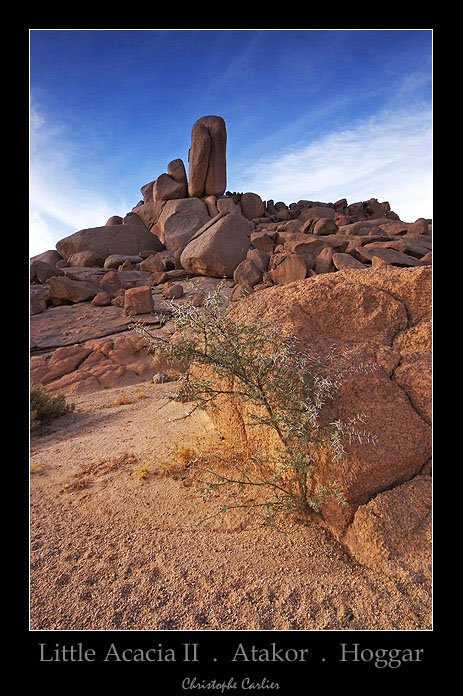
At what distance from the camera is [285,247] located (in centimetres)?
1706

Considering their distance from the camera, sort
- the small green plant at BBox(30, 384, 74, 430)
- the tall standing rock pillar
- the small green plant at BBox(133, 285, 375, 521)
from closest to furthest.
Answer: the small green plant at BBox(133, 285, 375, 521) → the small green plant at BBox(30, 384, 74, 430) → the tall standing rock pillar

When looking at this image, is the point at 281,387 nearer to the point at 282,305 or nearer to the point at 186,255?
the point at 282,305

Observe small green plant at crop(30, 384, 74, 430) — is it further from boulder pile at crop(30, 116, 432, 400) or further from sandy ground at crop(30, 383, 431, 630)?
sandy ground at crop(30, 383, 431, 630)

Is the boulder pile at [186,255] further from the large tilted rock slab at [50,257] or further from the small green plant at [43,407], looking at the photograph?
the small green plant at [43,407]

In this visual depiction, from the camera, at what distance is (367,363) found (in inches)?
115

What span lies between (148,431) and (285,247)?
13783 mm

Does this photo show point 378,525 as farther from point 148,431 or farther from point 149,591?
point 148,431

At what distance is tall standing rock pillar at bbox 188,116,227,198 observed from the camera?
2884cm

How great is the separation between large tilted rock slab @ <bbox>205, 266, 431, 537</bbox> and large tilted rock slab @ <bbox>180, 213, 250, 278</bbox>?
1356 centimetres

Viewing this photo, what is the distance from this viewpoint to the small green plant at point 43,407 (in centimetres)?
646

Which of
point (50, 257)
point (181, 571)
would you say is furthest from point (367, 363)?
point (50, 257)

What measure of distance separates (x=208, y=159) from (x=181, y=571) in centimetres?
3089

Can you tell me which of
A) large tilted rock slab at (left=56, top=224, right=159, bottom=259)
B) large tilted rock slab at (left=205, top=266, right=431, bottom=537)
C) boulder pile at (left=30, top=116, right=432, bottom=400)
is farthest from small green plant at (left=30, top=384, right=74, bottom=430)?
large tilted rock slab at (left=56, top=224, right=159, bottom=259)

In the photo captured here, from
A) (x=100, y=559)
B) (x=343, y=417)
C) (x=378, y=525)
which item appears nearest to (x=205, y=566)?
(x=100, y=559)
